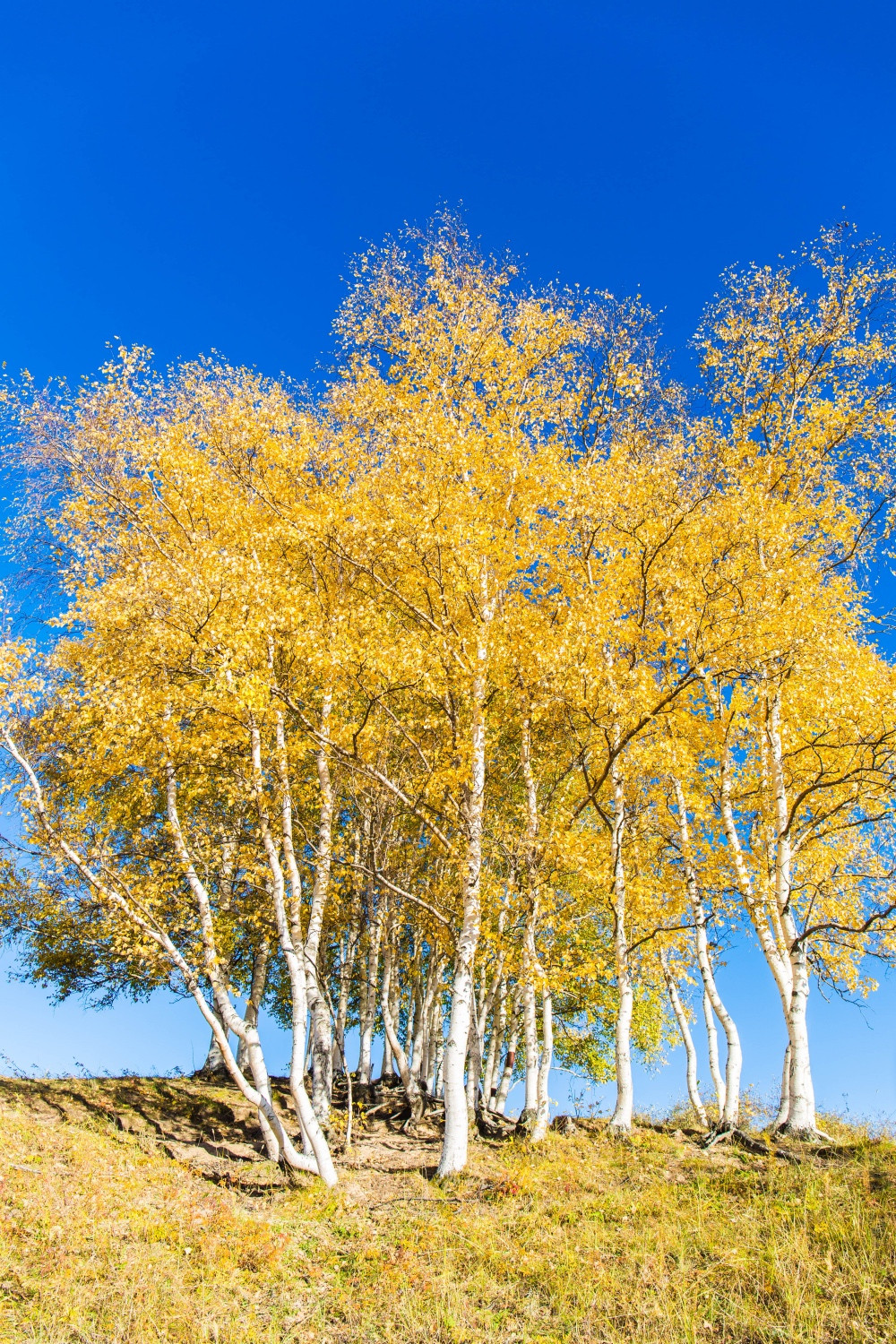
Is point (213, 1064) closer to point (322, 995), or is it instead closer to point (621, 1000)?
point (322, 995)

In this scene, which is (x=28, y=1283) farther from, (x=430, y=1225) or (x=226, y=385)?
(x=226, y=385)

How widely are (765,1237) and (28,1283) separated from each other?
8.40 meters

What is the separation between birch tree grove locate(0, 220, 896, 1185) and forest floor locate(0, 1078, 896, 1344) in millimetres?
1319

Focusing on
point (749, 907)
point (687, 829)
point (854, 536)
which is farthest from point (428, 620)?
point (854, 536)

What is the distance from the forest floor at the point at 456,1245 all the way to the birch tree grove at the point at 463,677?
51.9 inches

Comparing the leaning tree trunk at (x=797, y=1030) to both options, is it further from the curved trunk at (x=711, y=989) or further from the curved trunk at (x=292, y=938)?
the curved trunk at (x=292, y=938)

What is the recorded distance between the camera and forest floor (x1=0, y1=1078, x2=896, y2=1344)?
7.80 m

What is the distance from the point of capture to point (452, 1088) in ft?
40.7

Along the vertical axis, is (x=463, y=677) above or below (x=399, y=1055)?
above

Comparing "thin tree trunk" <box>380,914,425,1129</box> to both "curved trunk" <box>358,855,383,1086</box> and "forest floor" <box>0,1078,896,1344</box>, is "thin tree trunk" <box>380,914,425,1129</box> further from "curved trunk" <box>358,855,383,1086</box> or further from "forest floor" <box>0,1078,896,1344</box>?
"forest floor" <box>0,1078,896,1344</box>

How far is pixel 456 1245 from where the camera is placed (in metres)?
9.82

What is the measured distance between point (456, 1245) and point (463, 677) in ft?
29.4

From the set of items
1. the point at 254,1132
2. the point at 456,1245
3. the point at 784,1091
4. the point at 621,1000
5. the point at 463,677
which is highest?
the point at 463,677

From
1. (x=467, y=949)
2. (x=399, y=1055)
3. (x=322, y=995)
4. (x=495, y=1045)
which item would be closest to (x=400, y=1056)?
(x=399, y=1055)
